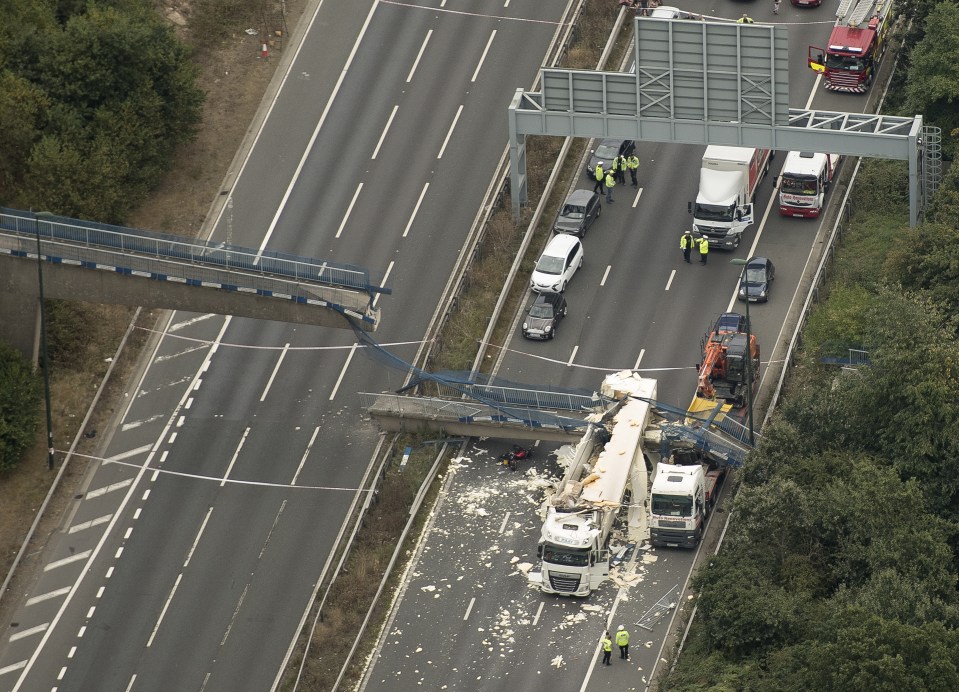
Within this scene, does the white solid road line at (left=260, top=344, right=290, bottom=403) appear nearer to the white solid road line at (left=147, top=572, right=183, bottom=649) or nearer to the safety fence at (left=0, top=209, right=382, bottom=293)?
the safety fence at (left=0, top=209, right=382, bottom=293)

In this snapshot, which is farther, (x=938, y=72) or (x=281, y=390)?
(x=938, y=72)

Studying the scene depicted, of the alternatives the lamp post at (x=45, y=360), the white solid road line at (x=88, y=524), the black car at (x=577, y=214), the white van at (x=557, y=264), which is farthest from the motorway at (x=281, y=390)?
the white van at (x=557, y=264)

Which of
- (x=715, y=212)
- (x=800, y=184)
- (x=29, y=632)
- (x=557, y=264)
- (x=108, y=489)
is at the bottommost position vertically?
(x=29, y=632)

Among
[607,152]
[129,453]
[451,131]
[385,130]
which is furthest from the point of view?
[385,130]

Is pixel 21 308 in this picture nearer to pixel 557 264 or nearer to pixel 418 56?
pixel 557 264

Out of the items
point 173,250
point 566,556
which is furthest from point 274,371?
point 566,556

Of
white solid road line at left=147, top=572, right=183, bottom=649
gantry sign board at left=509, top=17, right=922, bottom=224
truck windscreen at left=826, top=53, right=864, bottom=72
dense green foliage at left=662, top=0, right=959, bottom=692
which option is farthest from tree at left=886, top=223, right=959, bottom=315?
white solid road line at left=147, top=572, right=183, bottom=649

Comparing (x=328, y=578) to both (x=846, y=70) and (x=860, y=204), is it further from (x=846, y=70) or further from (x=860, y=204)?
(x=846, y=70)

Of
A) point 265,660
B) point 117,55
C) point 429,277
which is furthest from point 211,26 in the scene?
point 265,660
